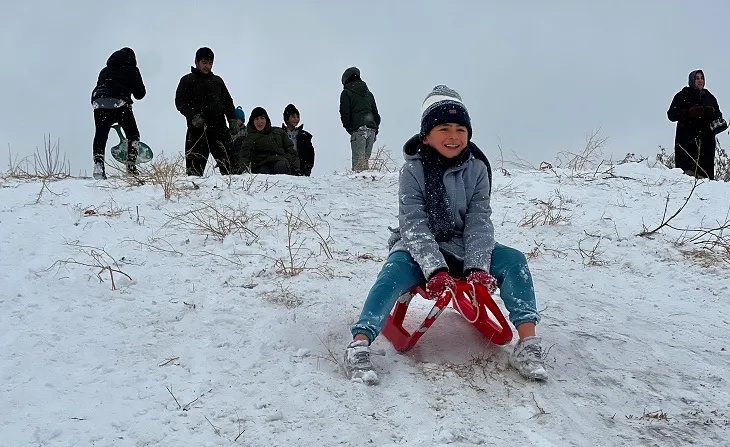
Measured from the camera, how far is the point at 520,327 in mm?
2355

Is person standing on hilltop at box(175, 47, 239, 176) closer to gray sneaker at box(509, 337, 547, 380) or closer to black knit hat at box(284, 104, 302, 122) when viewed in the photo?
black knit hat at box(284, 104, 302, 122)

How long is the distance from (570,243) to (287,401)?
2.79 metres

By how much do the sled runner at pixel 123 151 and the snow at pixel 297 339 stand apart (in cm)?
109

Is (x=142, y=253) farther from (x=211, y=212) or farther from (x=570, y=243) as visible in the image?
(x=570, y=243)

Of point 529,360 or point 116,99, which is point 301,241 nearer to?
point 529,360

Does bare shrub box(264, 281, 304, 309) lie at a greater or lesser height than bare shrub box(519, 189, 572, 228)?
lesser

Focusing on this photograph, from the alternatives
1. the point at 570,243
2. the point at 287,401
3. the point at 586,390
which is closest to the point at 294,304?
the point at 287,401

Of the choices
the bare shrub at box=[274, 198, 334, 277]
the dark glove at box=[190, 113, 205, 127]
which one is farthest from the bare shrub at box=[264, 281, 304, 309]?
the dark glove at box=[190, 113, 205, 127]

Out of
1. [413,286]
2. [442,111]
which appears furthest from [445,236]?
[442,111]

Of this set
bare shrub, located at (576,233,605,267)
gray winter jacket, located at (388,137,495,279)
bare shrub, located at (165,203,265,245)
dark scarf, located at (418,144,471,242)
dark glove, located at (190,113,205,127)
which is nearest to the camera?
gray winter jacket, located at (388,137,495,279)

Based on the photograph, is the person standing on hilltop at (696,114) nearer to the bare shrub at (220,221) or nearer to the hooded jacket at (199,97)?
the hooded jacket at (199,97)

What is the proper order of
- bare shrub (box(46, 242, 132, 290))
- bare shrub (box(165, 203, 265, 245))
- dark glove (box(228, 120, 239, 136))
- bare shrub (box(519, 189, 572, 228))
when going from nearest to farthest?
bare shrub (box(46, 242, 132, 290)), bare shrub (box(165, 203, 265, 245)), bare shrub (box(519, 189, 572, 228)), dark glove (box(228, 120, 239, 136))

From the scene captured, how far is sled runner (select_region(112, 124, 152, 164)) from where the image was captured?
5547mm

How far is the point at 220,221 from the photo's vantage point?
374cm
